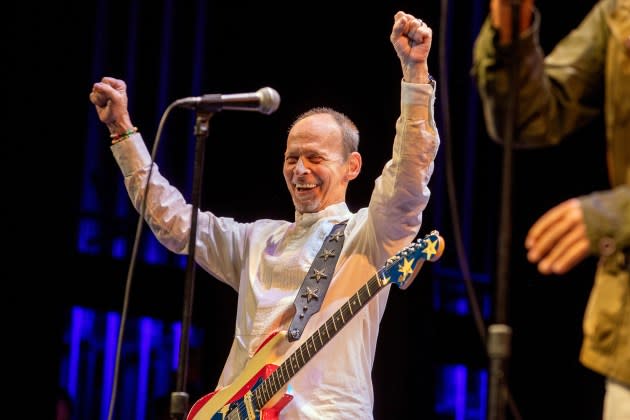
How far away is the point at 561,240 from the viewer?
5.57ft

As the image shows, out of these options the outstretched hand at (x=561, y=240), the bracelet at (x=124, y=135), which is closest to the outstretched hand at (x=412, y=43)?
the bracelet at (x=124, y=135)

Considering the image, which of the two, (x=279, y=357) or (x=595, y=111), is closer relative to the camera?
(x=595, y=111)

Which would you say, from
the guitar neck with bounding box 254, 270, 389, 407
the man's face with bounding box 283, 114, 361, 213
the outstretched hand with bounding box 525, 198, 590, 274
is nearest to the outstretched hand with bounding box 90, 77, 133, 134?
the man's face with bounding box 283, 114, 361, 213

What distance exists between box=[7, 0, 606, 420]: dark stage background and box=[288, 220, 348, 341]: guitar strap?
2.13 meters

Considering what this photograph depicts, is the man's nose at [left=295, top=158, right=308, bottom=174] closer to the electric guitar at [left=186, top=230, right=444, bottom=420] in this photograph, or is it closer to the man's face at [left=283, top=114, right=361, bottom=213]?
the man's face at [left=283, top=114, right=361, bottom=213]

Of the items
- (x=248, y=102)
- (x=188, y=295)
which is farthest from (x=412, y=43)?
(x=188, y=295)

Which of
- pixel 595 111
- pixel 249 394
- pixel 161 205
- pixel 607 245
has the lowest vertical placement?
pixel 249 394

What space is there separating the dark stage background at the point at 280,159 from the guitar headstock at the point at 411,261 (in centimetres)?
242

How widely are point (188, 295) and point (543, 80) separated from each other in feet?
3.84

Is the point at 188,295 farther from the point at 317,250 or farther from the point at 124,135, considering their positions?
the point at 124,135

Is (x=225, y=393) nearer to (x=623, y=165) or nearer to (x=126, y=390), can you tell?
(x=623, y=165)

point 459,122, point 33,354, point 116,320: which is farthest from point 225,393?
point 459,122

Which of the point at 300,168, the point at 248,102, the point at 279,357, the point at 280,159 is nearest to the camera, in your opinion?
the point at 248,102

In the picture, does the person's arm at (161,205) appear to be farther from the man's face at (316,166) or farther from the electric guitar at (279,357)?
the electric guitar at (279,357)
